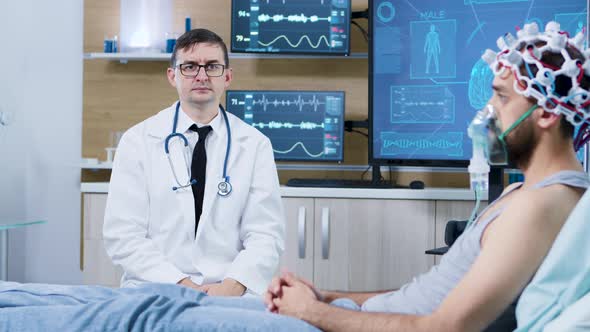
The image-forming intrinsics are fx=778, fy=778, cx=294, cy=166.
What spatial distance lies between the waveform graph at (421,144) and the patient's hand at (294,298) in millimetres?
1888

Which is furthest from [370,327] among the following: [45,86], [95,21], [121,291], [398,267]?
[95,21]

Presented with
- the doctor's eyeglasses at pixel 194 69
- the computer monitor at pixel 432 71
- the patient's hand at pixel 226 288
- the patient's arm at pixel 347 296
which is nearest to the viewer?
the patient's arm at pixel 347 296

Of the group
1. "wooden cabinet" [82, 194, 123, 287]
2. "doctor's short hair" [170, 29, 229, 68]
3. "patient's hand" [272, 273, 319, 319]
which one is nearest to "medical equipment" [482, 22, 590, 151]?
"patient's hand" [272, 273, 319, 319]

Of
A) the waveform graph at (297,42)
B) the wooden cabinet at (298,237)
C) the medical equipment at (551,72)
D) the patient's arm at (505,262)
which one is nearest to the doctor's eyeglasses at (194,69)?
the wooden cabinet at (298,237)

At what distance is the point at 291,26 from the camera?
3.70 m

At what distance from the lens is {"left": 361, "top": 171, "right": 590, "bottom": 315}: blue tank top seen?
152cm

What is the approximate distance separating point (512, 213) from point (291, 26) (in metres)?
2.42

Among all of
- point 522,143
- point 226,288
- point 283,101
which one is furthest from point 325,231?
point 522,143

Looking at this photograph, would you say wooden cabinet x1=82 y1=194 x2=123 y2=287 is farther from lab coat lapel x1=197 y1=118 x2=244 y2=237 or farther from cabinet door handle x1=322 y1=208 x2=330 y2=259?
lab coat lapel x1=197 y1=118 x2=244 y2=237

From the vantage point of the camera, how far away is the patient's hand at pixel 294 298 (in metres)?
1.60

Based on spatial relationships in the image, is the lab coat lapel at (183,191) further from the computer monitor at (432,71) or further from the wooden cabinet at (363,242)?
the computer monitor at (432,71)

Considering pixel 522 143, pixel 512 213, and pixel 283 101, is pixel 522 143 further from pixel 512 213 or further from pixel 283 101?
pixel 283 101

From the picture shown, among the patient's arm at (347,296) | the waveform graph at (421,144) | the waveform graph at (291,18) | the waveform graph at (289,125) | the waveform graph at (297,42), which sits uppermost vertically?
the waveform graph at (291,18)

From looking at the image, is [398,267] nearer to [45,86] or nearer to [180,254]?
[180,254]
